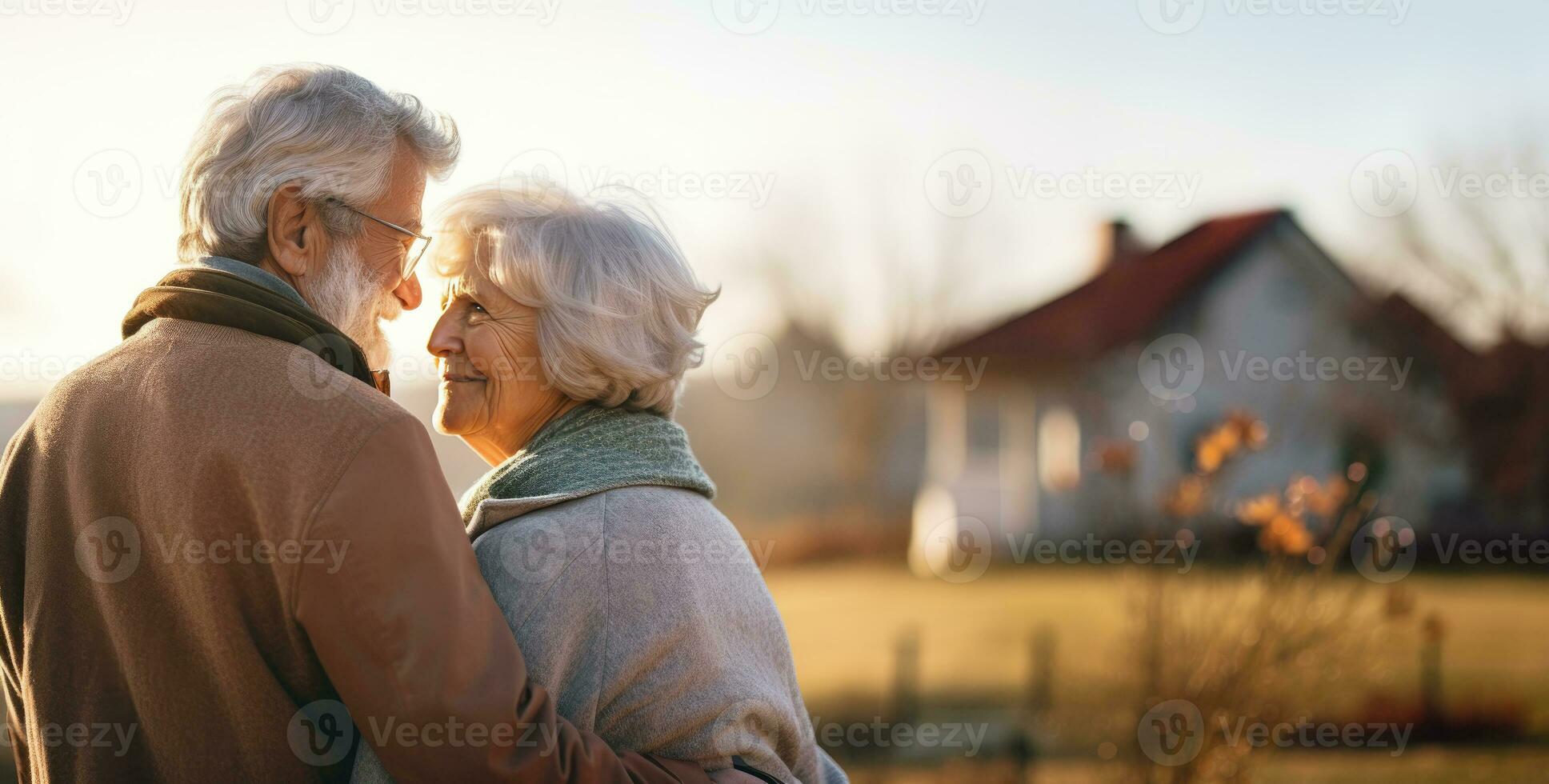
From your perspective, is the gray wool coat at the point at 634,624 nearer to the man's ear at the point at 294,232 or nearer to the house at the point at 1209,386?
the man's ear at the point at 294,232

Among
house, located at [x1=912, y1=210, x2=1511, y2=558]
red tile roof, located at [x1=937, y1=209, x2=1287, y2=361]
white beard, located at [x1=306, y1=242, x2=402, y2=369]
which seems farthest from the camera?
red tile roof, located at [x1=937, y1=209, x2=1287, y2=361]

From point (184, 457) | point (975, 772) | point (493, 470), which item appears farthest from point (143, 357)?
point (975, 772)

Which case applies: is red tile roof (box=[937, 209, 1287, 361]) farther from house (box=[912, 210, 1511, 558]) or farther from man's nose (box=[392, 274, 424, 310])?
man's nose (box=[392, 274, 424, 310])

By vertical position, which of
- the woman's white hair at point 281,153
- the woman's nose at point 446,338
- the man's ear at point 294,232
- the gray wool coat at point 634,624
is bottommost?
the gray wool coat at point 634,624

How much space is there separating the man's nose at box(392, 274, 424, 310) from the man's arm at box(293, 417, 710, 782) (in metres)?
0.63

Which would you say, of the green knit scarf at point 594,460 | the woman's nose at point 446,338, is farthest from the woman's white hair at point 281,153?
the green knit scarf at point 594,460

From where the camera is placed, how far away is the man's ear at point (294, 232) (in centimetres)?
212

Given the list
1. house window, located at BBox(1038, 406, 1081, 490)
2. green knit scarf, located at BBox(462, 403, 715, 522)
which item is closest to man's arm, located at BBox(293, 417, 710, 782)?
green knit scarf, located at BBox(462, 403, 715, 522)

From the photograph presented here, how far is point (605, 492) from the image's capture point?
2205 millimetres

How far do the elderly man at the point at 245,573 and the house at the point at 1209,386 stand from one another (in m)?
13.6

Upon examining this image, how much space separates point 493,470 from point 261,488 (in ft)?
1.90

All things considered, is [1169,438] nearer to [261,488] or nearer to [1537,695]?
[1537,695]

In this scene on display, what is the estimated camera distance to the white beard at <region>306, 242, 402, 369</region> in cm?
219

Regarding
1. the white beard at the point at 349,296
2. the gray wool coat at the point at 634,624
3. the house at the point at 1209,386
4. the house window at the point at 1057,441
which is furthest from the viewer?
the house window at the point at 1057,441
